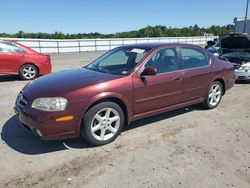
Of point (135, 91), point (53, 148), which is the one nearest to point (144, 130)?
point (135, 91)

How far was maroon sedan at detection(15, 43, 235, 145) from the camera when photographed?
3.72 m

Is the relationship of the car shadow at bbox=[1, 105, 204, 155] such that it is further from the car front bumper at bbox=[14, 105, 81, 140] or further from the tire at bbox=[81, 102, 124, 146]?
the car front bumper at bbox=[14, 105, 81, 140]

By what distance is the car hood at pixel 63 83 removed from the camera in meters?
3.86

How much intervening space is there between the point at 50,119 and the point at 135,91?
1.43 metres

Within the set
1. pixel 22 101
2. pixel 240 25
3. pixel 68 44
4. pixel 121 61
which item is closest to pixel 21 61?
pixel 121 61

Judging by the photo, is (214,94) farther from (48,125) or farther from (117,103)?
(48,125)

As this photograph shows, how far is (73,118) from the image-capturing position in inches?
147

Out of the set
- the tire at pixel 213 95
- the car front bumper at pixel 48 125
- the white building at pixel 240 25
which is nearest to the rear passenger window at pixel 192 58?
the tire at pixel 213 95

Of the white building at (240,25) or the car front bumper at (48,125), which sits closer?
the car front bumper at (48,125)

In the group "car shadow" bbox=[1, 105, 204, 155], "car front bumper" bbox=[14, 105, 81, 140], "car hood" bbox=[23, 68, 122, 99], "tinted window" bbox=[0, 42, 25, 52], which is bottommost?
"car shadow" bbox=[1, 105, 204, 155]

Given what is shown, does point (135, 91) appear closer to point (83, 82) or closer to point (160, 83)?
point (160, 83)

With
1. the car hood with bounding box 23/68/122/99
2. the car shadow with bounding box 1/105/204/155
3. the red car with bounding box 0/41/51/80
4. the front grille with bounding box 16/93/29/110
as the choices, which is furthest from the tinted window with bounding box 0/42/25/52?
the front grille with bounding box 16/93/29/110

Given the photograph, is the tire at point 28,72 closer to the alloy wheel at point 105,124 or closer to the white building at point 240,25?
the alloy wheel at point 105,124

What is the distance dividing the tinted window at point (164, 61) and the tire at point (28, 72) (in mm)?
6210
